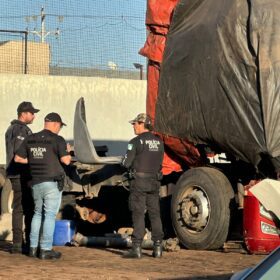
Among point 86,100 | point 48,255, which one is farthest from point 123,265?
point 86,100

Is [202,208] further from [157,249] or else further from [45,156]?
[45,156]

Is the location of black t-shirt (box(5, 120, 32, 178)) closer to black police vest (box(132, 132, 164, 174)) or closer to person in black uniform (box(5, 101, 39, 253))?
person in black uniform (box(5, 101, 39, 253))

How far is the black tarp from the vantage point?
1077 cm

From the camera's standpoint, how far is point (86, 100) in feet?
70.6

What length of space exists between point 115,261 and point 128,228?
10.6 ft

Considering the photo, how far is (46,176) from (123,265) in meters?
1.47

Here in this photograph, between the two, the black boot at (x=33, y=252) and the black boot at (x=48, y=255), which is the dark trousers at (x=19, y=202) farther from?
the black boot at (x=48, y=255)

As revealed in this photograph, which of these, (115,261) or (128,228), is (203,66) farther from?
(128,228)

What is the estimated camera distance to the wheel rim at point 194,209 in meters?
11.6

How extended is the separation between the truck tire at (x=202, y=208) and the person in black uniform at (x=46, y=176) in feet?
6.32

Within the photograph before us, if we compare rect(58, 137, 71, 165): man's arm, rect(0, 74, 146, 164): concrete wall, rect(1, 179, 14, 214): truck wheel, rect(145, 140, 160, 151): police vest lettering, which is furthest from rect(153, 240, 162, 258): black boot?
rect(0, 74, 146, 164): concrete wall

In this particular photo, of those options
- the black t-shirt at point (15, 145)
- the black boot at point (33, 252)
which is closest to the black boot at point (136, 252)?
the black boot at point (33, 252)

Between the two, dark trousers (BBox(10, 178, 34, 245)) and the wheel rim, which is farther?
dark trousers (BBox(10, 178, 34, 245))

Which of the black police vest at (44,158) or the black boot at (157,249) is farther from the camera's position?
the black boot at (157,249)
